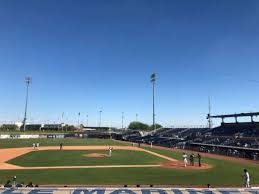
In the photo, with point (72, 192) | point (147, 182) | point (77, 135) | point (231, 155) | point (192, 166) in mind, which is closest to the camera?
point (72, 192)

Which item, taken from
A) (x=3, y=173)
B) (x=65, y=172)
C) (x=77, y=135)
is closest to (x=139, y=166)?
(x=65, y=172)

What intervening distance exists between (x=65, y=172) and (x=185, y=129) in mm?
64741

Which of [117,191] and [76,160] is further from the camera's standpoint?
[76,160]

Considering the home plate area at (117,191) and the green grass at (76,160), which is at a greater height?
the green grass at (76,160)

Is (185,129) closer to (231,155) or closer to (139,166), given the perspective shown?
(231,155)

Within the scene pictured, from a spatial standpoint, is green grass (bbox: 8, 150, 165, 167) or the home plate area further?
green grass (bbox: 8, 150, 165, 167)

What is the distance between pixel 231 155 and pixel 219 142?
10.1 m

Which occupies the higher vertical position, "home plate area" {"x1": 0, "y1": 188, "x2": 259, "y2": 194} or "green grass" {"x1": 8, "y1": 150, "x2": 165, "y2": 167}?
"green grass" {"x1": 8, "y1": 150, "x2": 165, "y2": 167}

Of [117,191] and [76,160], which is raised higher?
[76,160]

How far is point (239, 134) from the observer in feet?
202

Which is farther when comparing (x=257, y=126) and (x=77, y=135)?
(x=77, y=135)

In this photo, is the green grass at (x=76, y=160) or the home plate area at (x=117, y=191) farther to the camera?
the green grass at (x=76, y=160)

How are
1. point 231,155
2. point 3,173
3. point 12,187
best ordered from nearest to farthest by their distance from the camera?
point 12,187 < point 3,173 < point 231,155

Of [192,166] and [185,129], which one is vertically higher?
[185,129]
